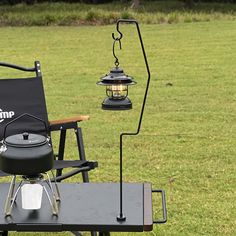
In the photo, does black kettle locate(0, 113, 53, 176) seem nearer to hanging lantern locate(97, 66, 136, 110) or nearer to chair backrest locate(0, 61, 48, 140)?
hanging lantern locate(97, 66, 136, 110)

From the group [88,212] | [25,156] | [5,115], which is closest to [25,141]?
[25,156]

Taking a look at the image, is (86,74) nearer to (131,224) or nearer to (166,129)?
(166,129)

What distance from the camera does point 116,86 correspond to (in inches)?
104

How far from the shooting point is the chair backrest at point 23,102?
3703 mm

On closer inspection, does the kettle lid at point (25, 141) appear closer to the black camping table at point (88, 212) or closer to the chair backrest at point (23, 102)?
the black camping table at point (88, 212)

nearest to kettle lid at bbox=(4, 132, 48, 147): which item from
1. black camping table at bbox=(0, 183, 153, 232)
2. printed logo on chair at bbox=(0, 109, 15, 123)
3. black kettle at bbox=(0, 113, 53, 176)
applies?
black kettle at bbox=(0, 113, 53, 176)

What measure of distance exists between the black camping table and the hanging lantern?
1.11ft

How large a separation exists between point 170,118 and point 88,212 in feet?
11.7

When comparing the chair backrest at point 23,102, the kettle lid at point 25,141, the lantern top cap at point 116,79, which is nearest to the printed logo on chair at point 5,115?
the chair backrest at point 23,102

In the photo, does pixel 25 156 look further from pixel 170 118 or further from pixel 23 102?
pixel 170 118

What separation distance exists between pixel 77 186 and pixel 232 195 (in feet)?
4.86

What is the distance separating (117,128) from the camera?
18.0 ft

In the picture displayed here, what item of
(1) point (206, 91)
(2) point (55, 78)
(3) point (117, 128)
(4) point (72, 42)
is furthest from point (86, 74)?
(4) point (72, 42)

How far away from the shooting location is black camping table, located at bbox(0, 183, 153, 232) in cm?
220
